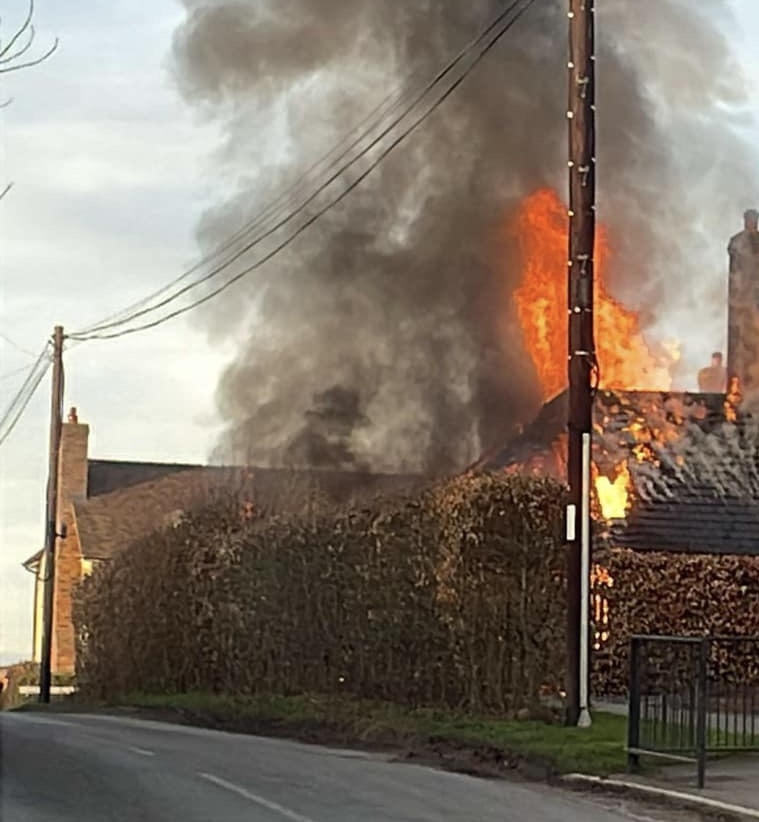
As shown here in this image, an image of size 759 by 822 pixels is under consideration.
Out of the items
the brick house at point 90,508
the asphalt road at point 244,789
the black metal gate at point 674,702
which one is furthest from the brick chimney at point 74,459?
the black metal gate at point 674,702

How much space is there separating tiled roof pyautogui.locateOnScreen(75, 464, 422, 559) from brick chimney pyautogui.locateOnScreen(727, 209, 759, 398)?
7.11 m

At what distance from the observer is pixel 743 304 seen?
32.2m

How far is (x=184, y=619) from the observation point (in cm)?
2597

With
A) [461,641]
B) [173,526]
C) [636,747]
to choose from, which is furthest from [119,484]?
[636,747]

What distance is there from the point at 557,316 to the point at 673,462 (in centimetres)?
526

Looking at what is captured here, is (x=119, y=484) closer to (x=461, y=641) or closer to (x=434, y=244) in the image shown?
(x=434, y=244)

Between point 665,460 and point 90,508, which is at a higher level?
point 665,460

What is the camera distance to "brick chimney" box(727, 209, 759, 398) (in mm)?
31766

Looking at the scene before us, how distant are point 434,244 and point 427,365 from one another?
7.25 feet

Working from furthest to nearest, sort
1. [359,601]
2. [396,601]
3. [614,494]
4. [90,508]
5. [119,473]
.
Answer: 1. [119,473]
2. [90,508]
3. [614,494]
4. [359,601]
5. [396,601]

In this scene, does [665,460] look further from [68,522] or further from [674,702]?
[68,522]

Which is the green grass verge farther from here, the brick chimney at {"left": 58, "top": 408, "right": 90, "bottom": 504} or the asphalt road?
the brick chimney at {"left": 58, "top": 408, "right": 90, "bottom": 504}

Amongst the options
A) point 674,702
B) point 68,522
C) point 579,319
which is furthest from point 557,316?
point 68,522

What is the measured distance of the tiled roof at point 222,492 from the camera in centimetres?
2555
